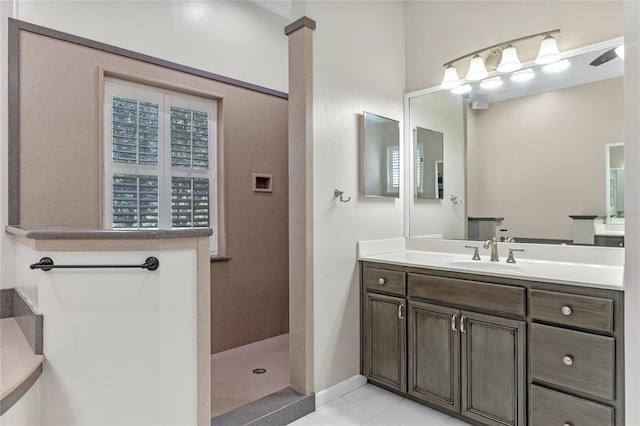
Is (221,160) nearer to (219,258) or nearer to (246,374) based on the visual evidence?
(219,258)

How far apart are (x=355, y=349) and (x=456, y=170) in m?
1.55

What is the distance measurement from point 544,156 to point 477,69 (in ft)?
2.49

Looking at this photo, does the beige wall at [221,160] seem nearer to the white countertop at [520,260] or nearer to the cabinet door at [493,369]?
the white countertop at [520,260]

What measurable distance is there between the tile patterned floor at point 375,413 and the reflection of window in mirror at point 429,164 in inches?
60.2

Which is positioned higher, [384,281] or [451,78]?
[451,78]

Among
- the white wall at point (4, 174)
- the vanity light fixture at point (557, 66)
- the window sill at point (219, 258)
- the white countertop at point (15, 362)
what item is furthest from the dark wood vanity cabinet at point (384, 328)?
the white wall at point (4, 174)

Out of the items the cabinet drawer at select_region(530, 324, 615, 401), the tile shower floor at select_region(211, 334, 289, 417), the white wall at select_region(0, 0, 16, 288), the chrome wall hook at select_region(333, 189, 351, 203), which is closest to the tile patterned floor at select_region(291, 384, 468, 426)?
the tile shower floor at select_region(211, 334, 289, 417)

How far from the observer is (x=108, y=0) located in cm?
248

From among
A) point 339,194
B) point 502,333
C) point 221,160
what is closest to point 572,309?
point 502,333

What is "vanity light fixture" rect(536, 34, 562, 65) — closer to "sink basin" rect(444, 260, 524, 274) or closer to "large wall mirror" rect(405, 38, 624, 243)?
"large wall mirror" rect(405, 38, 624, 243)

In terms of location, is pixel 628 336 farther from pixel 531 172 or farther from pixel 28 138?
pixel 28 138

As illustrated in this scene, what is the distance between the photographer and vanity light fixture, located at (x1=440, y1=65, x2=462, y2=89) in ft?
8.95

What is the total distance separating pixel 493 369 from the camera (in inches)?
77.7

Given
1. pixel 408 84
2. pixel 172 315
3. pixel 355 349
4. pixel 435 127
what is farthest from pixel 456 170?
pixel 172 315
